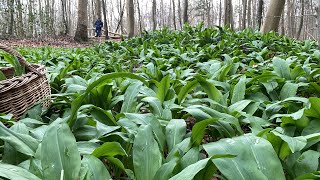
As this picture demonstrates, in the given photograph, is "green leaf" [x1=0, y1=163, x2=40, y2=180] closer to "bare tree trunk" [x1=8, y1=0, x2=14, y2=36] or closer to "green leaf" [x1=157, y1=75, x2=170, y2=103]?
"green leaf" [x1=157, y1=75, x2=170, y2=103]

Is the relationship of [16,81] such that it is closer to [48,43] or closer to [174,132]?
[174,132]

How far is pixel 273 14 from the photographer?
829 cm

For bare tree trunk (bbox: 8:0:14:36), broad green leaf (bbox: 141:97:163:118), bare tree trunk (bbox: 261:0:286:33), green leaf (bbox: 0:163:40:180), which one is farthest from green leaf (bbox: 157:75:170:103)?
bare tree trunk (bbox: 8:0:14:36)

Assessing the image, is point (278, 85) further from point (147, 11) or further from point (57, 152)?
point (147, 11)

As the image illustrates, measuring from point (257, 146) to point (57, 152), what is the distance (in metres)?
0.70

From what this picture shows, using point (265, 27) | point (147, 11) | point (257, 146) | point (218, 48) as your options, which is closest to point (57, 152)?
point (257, 146)

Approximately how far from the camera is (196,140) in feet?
4.54

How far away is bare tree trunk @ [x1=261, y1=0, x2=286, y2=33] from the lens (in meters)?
8.13

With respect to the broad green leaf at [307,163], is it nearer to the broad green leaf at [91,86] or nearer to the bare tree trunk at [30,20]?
the broad green leaf at [91,86]

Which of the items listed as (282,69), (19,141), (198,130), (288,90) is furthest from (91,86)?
(282,69)

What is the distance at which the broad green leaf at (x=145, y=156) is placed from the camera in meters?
1.15

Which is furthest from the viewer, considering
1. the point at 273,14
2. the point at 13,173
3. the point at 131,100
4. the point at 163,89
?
the point at 273,14

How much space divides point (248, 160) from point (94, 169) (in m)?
0.53

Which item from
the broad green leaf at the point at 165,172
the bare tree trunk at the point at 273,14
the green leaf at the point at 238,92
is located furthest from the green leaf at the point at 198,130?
the bare tree trunk at the point at 273,14
